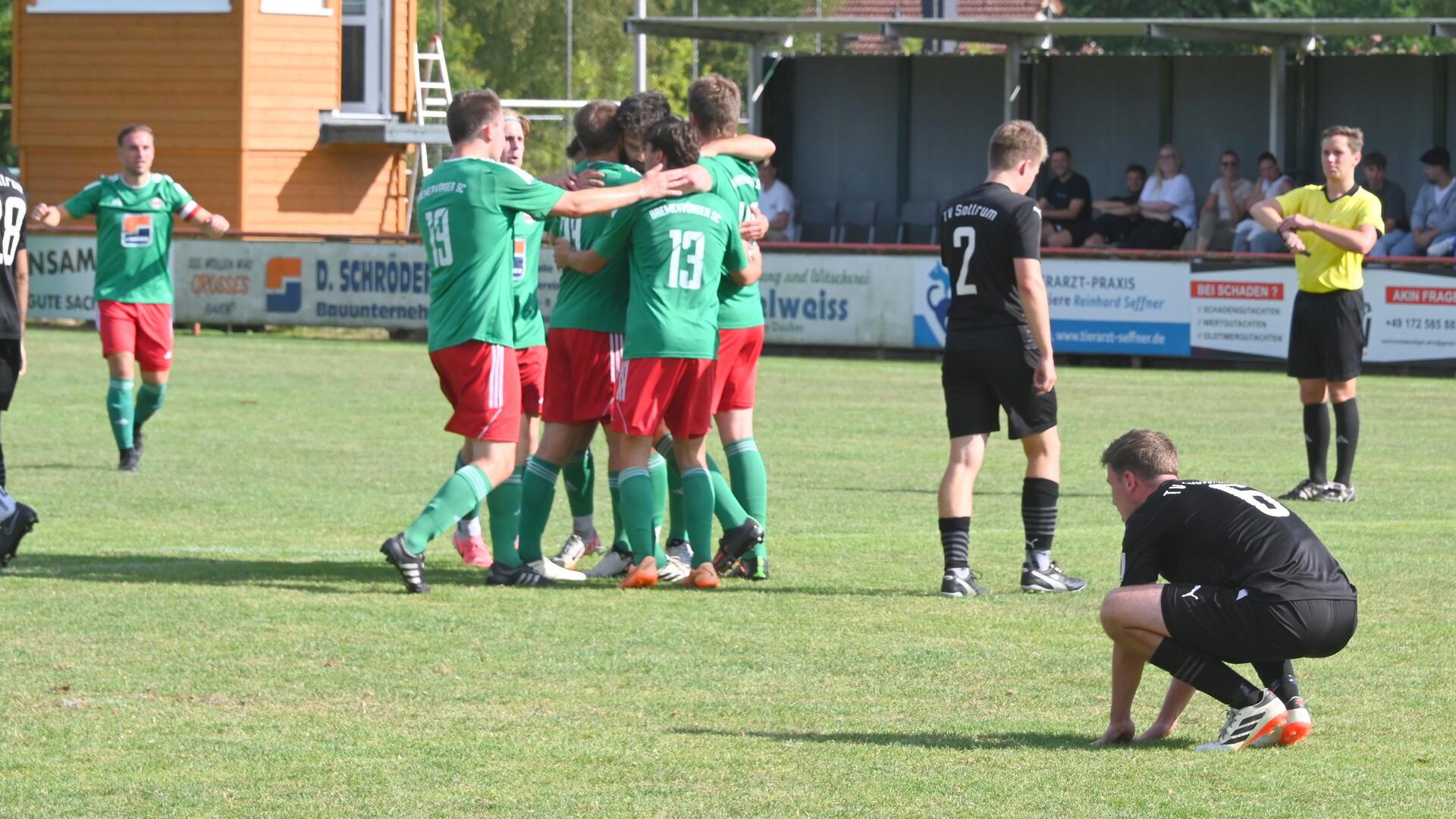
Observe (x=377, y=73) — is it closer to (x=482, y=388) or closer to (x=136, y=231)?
(x=136, y=231)

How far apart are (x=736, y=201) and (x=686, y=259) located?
45cm

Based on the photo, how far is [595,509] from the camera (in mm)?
12047

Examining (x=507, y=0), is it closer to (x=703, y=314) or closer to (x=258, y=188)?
(x=258, y=188)

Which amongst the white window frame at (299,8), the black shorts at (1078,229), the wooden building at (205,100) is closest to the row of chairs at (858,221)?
the black shorts at (1078,229)

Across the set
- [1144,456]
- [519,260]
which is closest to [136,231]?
[519,260]

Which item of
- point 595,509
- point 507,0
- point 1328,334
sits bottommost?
point 595,509

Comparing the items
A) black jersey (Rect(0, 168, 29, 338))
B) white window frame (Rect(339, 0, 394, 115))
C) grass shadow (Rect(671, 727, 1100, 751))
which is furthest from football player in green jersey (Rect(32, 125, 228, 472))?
white window frame (Rect(339, 0, 394, 115))

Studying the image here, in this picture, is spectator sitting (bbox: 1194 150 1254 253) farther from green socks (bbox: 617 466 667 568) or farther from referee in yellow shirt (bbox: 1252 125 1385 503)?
green socks (bbox: 617 466 667 568)

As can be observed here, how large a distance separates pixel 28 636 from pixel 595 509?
4.76m

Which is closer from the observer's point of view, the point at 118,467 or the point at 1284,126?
the point at 118,467

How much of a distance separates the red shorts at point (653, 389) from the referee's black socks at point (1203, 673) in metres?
3.15

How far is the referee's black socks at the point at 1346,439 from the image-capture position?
495 inches

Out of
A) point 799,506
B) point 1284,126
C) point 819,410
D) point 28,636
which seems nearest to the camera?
point 28,636

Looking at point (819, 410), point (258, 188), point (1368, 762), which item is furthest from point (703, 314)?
point (258, 188)
